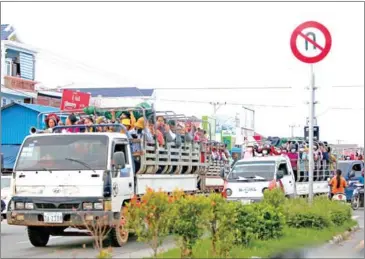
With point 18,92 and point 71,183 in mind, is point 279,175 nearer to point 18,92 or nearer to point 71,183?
point 71,183

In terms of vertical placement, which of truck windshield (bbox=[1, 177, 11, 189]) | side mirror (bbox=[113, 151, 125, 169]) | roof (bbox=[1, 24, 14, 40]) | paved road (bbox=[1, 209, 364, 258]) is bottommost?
paved road (bbox=[1, 209, 364, 258])

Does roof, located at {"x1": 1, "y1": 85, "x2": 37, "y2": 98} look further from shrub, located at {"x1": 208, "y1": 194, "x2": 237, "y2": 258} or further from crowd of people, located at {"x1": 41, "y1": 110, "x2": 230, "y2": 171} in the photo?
shrub, located at {"x1": 208, "y1": 194, "x2": 237, "y2": 258}

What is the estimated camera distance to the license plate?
1127 cm

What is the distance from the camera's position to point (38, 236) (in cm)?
1249

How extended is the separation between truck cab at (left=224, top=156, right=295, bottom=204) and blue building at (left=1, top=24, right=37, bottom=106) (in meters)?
19.5

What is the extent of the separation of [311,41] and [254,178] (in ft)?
20.8

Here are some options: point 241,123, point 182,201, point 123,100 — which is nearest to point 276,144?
point 182,201

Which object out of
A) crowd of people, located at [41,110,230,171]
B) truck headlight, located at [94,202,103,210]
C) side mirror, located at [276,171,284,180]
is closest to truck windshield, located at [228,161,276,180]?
side mirror, located at [276,171,284,180]

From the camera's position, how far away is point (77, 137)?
1195cm

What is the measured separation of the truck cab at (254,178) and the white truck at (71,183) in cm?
566

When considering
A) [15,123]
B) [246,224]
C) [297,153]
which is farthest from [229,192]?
[15,123]

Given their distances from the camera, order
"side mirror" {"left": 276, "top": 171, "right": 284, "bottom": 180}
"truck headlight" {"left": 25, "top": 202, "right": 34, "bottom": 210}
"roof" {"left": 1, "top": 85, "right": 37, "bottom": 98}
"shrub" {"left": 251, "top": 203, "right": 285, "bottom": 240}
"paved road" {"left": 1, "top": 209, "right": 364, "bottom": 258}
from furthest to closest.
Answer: "roof" {"left": 1, "top": 85, "right": 37, "bottom": 98}, "side mirror" {"left": 276, "top": 171, "right": 284, "bottom": 180}, "truck headlight" {"left": 25, "top": 202, "right": 34, "bottom": 210}, "shrub" {"left": 251, "top": 203, "right": 285, "bottom": 240}, "paved road" {"left": 1, "top": 209, "right": 364, "bottom": 258}

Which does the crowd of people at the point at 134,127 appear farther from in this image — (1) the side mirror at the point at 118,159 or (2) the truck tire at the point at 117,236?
(2) the truck tire at the point at 117,236

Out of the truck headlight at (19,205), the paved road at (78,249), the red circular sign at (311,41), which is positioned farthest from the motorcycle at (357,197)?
the truck headlight at (19,205)
